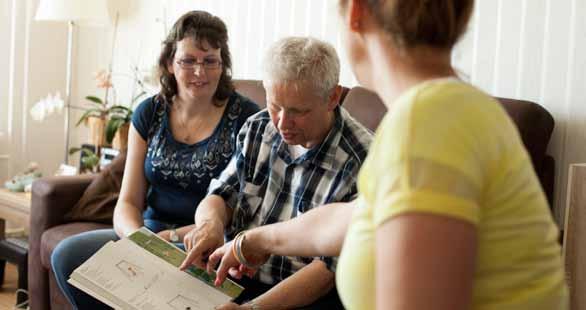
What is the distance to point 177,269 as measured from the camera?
1.67 meters

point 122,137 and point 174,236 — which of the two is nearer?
point 174,236

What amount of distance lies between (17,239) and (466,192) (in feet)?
9.64

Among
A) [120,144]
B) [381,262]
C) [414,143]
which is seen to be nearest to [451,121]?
[414,143]

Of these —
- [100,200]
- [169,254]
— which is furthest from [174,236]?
[100,200]

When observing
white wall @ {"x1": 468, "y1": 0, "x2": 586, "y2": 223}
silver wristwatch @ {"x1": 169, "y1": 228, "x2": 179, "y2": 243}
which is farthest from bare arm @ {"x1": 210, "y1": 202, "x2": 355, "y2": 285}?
white wall @ {"x1": 468, "y1": 0, "x2": 586, "y2": 223}

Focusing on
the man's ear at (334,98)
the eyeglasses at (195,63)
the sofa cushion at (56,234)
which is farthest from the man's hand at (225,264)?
the sofa cushion at (56,234)

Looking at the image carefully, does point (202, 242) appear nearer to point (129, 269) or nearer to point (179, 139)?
point (129, 269)

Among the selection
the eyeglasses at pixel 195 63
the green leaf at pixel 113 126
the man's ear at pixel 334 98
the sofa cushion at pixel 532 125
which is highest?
the eyeglasses at pixel 195 63

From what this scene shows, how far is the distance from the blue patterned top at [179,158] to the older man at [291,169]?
0.33 metres

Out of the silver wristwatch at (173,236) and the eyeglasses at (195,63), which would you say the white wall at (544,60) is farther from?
the silver wristwatch at (173,236)

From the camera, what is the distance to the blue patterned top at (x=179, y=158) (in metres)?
2.23

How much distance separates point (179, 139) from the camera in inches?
90.7

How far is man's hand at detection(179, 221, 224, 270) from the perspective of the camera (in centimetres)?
165

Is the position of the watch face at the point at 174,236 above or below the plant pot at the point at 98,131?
below
